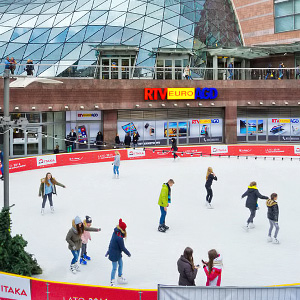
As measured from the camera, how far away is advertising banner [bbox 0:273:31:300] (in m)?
8.71

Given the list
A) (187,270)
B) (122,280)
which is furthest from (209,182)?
(187,270)

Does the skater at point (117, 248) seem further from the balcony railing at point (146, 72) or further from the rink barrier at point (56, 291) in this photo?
the balcony railing at point (146, 72)

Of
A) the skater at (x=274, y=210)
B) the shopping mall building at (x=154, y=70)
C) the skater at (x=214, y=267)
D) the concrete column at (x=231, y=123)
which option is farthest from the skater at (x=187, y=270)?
the concrete column at (x=231, y=123)

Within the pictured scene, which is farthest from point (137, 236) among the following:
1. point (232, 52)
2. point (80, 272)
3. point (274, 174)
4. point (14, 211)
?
point (232, 52)

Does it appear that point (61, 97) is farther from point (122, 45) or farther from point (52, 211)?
point (52, 211)

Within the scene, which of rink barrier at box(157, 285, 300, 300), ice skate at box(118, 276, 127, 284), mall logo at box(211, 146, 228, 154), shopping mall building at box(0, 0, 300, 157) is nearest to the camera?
rink barrier at box(157, 285, 300, 300)

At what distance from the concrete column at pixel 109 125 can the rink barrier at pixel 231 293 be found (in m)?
27.8

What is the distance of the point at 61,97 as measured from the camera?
106ft

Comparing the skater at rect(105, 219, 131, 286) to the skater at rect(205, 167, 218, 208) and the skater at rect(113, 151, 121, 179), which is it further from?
the skater at rect(113, 151, 121, 179)

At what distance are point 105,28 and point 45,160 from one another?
18.6 metres

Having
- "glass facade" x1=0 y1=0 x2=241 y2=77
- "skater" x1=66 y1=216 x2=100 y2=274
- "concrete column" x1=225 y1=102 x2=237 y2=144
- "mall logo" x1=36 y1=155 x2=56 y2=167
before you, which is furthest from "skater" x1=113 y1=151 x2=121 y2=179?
"concrete column" x1=225 y1=102 x2=237 y2=144

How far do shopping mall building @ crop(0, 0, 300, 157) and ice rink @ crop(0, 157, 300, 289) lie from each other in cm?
945

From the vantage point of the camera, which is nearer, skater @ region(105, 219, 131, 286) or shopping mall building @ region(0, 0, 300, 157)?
skater @ region(105, 219, 131, 286)

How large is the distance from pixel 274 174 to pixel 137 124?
51.1 feet
